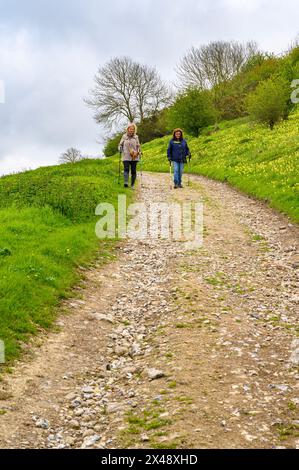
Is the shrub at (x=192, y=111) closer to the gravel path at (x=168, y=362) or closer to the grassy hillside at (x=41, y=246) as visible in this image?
the grassy hillside at (x=41, y=246)

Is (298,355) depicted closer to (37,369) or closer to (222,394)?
(222,394)

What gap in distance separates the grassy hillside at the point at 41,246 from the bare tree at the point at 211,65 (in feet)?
170

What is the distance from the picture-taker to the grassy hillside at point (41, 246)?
9461mm

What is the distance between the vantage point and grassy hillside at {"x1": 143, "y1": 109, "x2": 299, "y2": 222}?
21.6m

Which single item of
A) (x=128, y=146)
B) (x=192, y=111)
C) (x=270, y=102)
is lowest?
(x=128, y=146)

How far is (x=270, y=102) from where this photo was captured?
40750 mm

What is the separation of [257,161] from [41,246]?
1960 centimetres

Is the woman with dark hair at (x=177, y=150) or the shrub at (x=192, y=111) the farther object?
the shrub at (x=192, y=111)

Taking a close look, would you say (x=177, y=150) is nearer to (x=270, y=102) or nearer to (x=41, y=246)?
(x=41, y=246)

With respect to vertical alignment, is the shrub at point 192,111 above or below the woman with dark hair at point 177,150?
above

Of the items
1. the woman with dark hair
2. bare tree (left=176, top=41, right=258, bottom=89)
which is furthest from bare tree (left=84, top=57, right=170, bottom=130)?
the woman with dark hair

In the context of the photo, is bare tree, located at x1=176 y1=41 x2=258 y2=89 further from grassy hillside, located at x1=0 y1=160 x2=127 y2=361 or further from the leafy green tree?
grassy hillside, located at x1=0 y1=160 x2=127 y2=361

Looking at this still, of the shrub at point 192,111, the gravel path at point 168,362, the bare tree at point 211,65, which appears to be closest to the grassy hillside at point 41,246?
the gravel path at point 168,362

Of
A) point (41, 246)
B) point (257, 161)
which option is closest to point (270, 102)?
point (257, 161)
